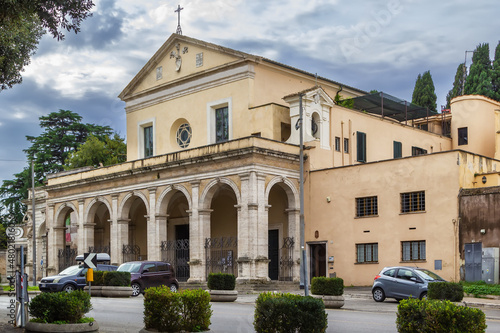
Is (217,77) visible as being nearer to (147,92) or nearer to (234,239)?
(147,92)

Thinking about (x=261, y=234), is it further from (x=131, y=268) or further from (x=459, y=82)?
(x=459, y=82)

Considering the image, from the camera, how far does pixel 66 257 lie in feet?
164

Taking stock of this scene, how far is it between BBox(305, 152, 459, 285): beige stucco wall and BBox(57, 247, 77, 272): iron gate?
1849 centimetres

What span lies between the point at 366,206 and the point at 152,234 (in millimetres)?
13495

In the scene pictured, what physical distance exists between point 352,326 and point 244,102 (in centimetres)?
2622

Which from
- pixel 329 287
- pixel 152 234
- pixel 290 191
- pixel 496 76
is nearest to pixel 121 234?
pixel 152 234

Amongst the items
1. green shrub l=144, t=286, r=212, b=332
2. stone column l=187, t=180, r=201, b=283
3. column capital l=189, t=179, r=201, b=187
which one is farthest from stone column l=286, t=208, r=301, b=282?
green shrub l=144, t=286, r=212, b=332

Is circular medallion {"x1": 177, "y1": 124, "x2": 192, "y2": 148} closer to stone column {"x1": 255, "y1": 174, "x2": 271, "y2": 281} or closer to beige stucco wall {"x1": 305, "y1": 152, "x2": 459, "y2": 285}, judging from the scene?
stone column {"x1": 255, "y1": 174, "x2": 271, "y2": 281}

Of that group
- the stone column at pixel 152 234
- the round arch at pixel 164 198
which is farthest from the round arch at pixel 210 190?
the stone column at pixel 152 234

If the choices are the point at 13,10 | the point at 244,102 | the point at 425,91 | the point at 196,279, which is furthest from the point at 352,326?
the point at 425,91

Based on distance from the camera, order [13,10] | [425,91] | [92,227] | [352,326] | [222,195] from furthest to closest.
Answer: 1. [425,91]
2. [92,227]
3. [222,195]
4. [352,326]
5. [13,10]

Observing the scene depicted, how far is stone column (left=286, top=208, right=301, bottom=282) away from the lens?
129ft

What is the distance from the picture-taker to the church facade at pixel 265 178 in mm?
35844

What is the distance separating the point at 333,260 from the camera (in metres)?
38.5
